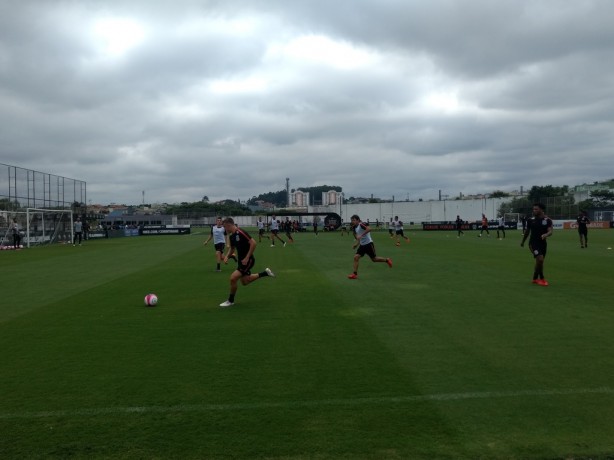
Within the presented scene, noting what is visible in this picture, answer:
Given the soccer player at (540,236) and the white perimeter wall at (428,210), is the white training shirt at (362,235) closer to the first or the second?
the soccer player at (540,236)

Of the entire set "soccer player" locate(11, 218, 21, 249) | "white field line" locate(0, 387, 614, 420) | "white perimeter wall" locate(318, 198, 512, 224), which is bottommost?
"white field line" locate(0, 387, 614, 420)

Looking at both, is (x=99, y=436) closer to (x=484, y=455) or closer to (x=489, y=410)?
(x=484, y=455)

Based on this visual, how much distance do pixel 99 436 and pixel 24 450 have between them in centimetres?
55

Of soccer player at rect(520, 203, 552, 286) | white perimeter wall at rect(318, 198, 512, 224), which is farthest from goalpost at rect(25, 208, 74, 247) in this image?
white perimeter wall at rect(318, 198, 512, 224)

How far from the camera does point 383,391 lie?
5.06 metres

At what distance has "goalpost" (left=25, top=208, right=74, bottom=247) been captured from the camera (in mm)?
38375

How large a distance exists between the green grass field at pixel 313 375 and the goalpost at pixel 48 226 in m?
30.5

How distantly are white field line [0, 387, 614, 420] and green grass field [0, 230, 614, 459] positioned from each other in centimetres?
2

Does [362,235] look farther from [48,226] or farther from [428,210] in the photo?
[428,210]

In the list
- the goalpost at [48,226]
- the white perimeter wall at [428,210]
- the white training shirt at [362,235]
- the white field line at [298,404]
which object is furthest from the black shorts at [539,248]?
the white perimeter wall at [428,210]

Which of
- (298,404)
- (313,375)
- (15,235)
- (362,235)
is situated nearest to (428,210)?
(15,235)

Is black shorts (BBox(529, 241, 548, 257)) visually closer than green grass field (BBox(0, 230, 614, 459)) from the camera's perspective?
No

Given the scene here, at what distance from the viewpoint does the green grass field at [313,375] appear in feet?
13.3

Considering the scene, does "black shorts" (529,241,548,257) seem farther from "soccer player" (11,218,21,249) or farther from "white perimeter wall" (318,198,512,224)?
"white perimeter wall" (318,198,512,224)
